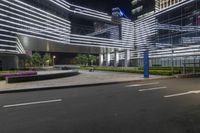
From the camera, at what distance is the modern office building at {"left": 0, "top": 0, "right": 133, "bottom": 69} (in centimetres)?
7225

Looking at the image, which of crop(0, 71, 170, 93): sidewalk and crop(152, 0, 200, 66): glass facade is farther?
crop(152, 0, 200, 66): glass facade

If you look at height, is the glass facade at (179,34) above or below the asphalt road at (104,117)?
above

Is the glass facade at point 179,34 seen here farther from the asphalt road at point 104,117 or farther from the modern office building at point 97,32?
the asphalt road at point 104,117

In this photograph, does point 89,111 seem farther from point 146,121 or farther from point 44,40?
point 44,40

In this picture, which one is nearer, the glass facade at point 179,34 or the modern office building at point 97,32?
the glass facade at point 179,34

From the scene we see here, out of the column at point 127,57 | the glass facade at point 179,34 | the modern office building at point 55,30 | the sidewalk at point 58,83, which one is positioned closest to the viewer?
the sidewalk at point 58,83

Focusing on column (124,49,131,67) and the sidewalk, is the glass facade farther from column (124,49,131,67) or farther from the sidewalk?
the sidewalk

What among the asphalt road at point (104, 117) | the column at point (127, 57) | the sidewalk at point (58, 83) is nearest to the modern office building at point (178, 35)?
the column at point (127, 57)

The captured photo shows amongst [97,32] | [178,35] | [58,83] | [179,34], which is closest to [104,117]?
[58,83]

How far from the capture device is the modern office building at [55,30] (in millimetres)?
72250

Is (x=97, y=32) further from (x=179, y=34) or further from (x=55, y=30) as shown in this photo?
(x=179, y=34)

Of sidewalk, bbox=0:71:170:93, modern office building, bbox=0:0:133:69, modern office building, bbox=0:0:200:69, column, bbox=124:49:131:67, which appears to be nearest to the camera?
sidewalk, bbox=0:71:170:93

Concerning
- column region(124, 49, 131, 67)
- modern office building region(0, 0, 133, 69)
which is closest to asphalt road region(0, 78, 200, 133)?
modern office building region(0, 0, 133, 69)

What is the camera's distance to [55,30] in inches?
4210
